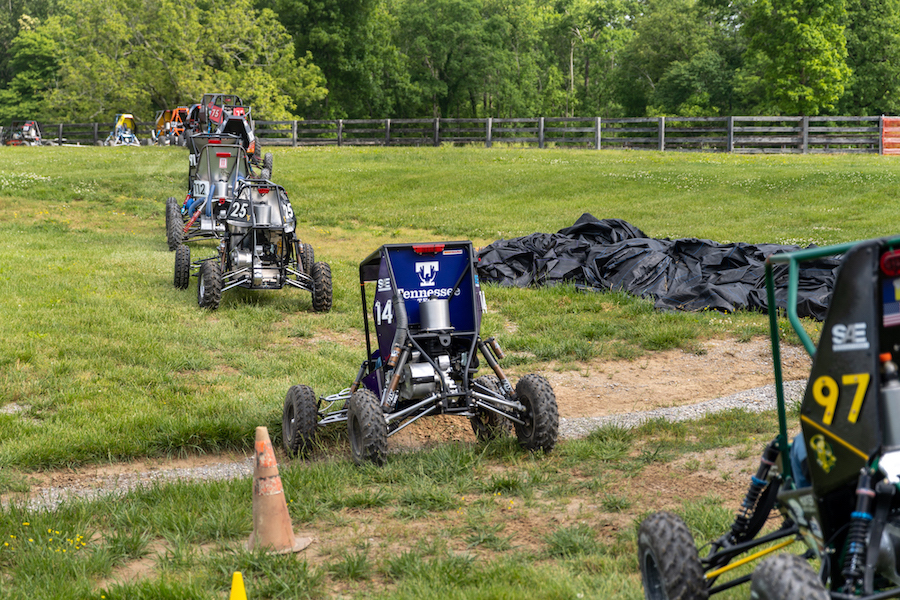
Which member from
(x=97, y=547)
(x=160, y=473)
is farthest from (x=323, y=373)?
(x=97, y=547)

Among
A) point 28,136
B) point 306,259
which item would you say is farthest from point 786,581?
point 28,136

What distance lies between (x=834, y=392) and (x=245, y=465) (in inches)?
186

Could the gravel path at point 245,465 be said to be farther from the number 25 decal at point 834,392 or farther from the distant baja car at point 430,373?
the number 25 decal at point 834,392

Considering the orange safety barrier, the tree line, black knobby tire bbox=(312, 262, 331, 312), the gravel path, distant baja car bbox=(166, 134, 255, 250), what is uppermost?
the tree line

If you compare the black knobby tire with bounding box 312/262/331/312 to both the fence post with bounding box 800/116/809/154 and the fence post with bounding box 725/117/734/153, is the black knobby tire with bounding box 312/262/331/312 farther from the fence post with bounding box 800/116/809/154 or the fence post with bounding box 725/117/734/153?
the fence post with bounding box 800/116/809/154

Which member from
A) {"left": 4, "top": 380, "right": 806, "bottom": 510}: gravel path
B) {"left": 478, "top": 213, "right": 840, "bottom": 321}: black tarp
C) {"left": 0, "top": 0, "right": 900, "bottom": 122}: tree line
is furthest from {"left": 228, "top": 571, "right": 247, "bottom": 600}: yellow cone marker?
{"left": 0, "top": 0, "right": 900, "bottom": 122}: tree line

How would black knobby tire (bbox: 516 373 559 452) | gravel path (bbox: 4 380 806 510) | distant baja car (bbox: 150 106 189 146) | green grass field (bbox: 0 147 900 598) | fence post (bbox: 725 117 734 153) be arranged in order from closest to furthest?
green grass field (bbox: 0 147 900 598), gravel path (bbox: 4 380 806 510), black knobby tire (bbox: 516 373 559 452), fence post (bbox: 725 117 734 153), distant baja car (bbox: 150 106 189 146)

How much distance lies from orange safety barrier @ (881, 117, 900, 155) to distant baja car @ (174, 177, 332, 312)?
92.2 ft

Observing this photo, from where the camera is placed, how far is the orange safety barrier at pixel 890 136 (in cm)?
3206

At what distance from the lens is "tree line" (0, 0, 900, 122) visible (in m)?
42.5

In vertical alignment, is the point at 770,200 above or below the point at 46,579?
above

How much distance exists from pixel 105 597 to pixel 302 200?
20.3 metres

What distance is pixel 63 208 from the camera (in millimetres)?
22000

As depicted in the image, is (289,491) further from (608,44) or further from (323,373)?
(608,44)
